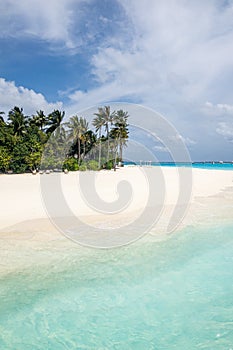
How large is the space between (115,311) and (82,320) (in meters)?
0.78

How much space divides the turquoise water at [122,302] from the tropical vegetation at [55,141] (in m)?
31.1

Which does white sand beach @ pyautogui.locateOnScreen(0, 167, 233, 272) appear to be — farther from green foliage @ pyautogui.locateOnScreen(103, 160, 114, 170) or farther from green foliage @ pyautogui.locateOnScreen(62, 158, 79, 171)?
green foliage @ pyautogui.locateOnScreen(103, 160, 114, 170)

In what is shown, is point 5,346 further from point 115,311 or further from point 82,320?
point 115,311

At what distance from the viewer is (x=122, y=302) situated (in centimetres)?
662

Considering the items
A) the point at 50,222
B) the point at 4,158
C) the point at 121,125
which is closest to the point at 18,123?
the point at 4,158

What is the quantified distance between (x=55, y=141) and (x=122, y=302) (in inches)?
1671

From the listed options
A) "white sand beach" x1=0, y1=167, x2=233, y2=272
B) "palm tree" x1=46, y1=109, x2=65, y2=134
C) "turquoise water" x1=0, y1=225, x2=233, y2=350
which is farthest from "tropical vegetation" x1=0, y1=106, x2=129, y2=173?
"turquoise water" x1=0, y1=225, x2=233, y2=350

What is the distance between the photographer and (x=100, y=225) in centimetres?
1237

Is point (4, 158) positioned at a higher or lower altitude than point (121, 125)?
lower

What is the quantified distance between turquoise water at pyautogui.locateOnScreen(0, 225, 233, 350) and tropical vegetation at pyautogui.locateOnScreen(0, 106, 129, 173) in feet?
102

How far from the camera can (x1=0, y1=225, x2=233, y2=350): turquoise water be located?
5.34m

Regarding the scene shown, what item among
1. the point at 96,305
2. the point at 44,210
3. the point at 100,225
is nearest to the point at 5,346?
the point at 96,305

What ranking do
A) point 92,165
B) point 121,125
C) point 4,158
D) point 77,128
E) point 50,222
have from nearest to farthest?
point 50,222 → point 4,158 → point 92,165 → point 77,128 → point 121,125

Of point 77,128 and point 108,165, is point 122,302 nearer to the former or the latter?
point 108,165
